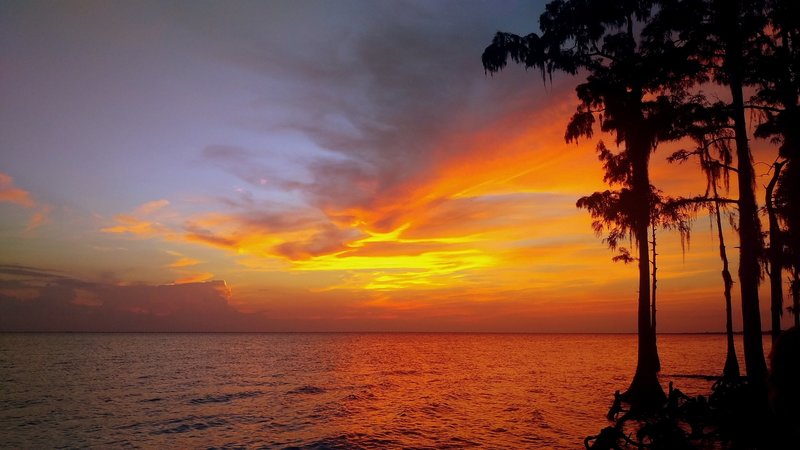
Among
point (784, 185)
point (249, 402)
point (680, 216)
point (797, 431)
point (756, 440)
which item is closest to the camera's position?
point (797, 431)

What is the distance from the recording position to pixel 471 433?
2392cm

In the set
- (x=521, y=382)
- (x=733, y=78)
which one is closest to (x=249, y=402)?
(x=521, y=382)

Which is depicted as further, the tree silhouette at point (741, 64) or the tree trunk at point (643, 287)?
the tree trunk at point (643, 287)

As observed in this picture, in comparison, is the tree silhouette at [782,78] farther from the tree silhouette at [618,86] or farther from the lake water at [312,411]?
the lake water at [312,411]

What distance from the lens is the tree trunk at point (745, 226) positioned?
54.5 feet

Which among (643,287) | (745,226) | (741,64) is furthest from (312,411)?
(741,64)

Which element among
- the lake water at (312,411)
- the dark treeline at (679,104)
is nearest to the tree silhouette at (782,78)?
the dark treeline at (679,104)

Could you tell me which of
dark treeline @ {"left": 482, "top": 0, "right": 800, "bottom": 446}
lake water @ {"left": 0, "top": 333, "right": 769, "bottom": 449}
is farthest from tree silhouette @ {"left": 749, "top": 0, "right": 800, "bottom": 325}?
lake water @ {"left": 0, "top": 333, "right": 769, "bottom": 449}

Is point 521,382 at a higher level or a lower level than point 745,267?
lower

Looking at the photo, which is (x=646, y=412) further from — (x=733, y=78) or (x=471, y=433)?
(x=733, y=78)

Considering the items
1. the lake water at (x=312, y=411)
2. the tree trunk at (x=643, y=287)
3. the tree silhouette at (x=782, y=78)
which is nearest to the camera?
the tree silhouette at (x=782, y=78)

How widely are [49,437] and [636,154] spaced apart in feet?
118

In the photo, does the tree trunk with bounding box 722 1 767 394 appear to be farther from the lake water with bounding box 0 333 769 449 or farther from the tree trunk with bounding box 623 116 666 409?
the lake water with bounding box 0 333 769 449

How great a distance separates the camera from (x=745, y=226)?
16656 mm
